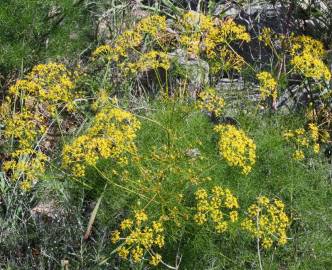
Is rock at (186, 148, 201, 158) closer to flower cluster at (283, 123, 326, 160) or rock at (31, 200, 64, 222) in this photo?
flower cluster at (283, 123, 326, 160)

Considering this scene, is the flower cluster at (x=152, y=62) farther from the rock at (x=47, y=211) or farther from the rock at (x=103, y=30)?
the rock at (x=103, y=30)

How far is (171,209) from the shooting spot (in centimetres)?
345

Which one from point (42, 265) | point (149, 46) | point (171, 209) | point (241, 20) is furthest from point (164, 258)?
point (241, 20)

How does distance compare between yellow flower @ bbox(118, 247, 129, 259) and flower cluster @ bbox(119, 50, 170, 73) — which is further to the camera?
flower cluster @ bbox(119, 50, 170, 73)

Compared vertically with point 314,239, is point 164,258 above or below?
below

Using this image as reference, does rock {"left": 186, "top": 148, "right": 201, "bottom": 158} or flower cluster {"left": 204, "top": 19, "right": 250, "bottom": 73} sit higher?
flower cluster {"left": 204, "top": 19, "right": 250, "bottom": 73}

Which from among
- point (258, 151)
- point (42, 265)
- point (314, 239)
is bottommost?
point (42, 265)

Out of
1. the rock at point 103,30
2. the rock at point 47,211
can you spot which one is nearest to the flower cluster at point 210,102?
the rock at point 47,211

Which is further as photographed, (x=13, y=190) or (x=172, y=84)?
(x=172, y=84)

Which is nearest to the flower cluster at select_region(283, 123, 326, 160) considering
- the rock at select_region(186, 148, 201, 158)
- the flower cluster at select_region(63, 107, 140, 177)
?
the rock at select_region(186, 148, 201, 158)

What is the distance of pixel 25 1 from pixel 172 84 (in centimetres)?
136

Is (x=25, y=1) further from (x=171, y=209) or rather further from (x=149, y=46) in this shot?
(x=171, y=209)

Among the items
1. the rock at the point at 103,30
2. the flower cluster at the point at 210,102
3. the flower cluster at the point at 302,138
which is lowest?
the rock at the point at 103,30

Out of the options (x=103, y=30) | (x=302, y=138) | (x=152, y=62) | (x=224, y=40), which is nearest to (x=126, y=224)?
(x=152, y=62)
